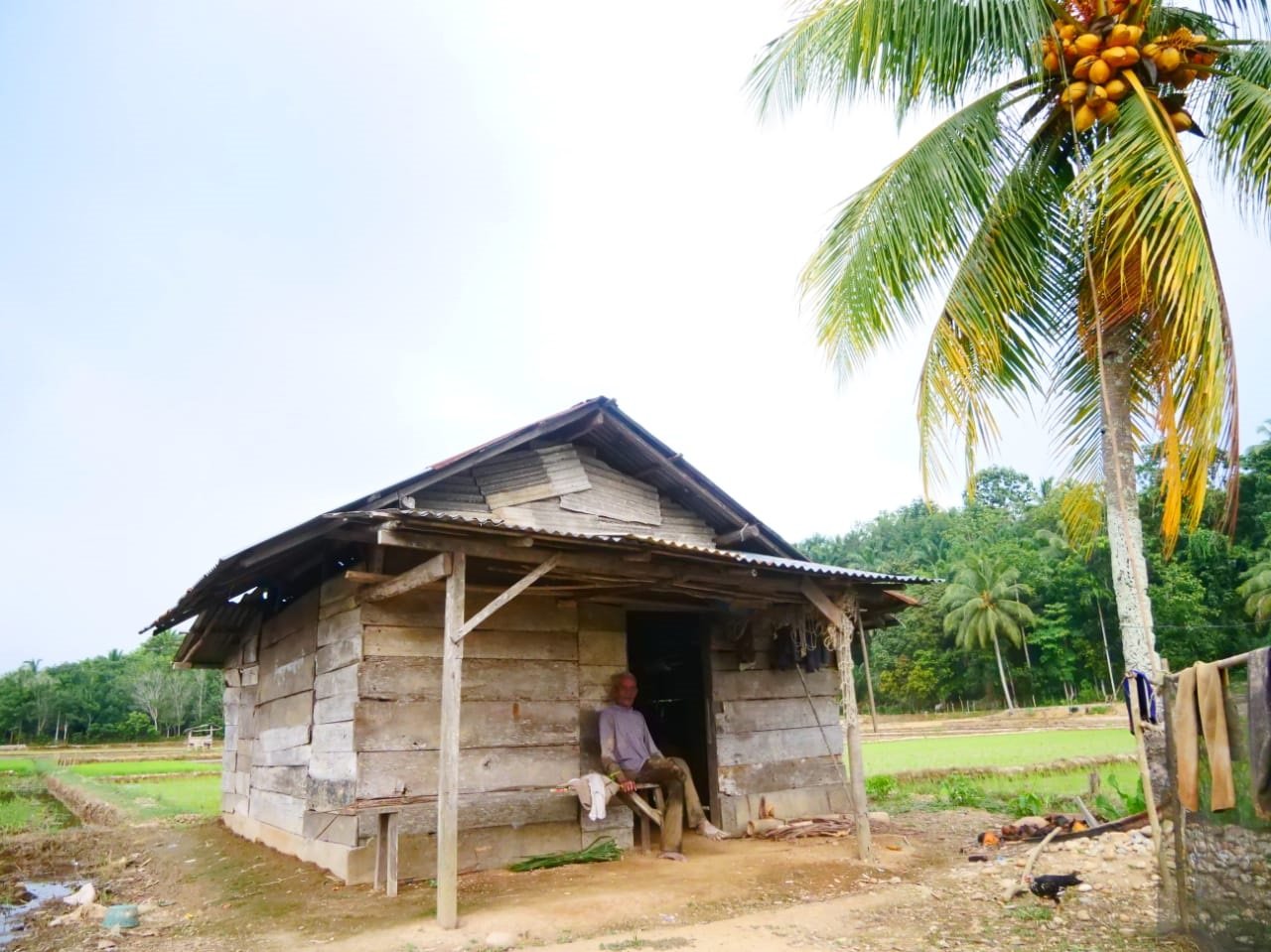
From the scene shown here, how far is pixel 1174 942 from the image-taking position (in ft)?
16.9

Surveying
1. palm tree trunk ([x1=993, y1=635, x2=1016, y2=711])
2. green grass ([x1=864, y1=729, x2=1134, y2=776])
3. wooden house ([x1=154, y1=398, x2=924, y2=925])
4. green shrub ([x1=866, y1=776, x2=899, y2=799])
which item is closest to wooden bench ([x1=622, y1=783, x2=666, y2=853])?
wooden house ([x1=154, y1=398, x2=924, y2=925])

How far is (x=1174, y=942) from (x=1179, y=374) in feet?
12.8

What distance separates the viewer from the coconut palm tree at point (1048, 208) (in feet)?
21.5

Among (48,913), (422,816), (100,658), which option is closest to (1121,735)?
(422,816)

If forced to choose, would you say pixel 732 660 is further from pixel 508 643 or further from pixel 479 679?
pixel 479 679

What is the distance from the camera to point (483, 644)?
324 inches

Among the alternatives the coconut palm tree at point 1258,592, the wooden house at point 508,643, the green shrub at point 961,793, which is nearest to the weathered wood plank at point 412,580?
A: the wooden house at point 508,643

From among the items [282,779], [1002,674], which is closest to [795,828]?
[282,779]

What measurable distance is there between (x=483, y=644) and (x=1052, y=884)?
513cm

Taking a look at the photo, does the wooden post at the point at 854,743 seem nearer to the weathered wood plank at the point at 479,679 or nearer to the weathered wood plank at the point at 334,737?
the weathered wood plank at the point at 479,679

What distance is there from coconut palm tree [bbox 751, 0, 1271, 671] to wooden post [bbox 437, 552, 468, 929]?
13.0ft

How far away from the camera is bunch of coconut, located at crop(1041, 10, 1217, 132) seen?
267 inches

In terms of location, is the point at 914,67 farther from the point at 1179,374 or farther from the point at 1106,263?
the point at 1179,374

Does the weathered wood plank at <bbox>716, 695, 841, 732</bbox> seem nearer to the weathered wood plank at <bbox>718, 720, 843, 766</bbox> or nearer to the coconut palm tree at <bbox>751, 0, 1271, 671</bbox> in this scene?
the weathered wood plank at <bbox>718, 720, 843, 766</bbox>
